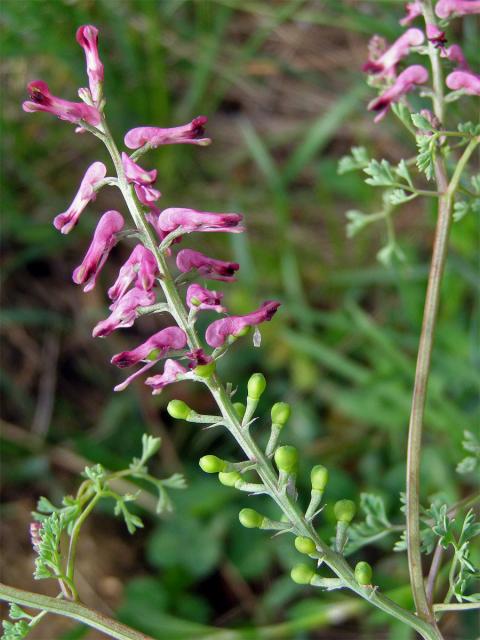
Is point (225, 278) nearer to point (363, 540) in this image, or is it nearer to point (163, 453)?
point (363, 540)

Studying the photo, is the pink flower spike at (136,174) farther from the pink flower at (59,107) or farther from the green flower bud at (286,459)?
the green flower bud at (286,459)

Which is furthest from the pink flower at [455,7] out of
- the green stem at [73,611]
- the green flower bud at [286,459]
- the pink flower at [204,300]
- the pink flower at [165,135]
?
the green stem at [73,611]

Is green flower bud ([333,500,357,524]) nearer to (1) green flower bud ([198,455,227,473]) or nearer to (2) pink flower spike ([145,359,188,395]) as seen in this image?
(1) green flower bud ([198,455,227,473])

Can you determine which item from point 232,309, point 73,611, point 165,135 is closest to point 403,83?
point 165,135

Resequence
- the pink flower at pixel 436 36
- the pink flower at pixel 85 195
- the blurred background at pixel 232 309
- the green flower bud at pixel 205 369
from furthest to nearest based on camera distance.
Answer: the blurred background at pixel 232 309 < the pink flower at pixel 436 36 < the pink flower at pixel 85 195 < the green flower bud at pixel 205 369

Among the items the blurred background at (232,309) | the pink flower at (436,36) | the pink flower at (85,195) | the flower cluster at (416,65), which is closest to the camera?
the pink flower at (85,195)

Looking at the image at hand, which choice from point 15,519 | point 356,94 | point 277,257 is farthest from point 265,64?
point 15,519
